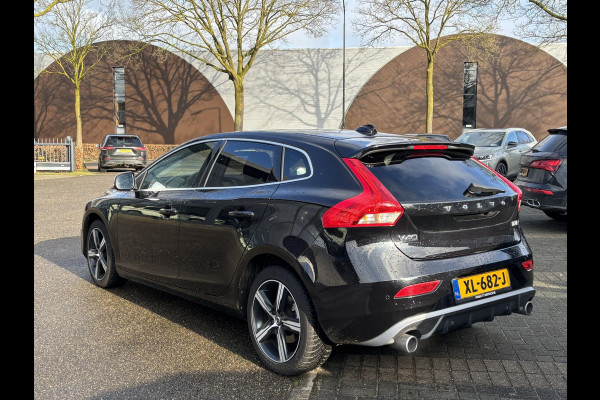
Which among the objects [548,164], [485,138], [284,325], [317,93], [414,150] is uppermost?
[317,93]

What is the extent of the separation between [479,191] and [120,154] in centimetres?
2320

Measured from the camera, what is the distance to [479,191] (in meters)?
3.83

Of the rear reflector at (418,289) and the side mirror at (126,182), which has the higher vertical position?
the side mirror at (126,182)

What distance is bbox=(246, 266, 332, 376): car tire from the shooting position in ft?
11.7

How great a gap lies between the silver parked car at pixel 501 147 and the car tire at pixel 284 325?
13.4 metres

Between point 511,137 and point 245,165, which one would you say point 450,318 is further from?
point 511,137

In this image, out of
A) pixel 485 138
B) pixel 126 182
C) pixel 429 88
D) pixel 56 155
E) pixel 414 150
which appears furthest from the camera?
pixel 429 88

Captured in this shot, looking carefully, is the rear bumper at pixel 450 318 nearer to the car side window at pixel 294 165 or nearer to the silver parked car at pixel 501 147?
the car side window at pixel 294 165

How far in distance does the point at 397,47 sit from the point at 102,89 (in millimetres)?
20563

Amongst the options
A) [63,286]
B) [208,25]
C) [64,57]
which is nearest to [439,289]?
[63,286]

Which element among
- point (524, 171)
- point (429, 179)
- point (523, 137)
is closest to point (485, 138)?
point (523, 137)

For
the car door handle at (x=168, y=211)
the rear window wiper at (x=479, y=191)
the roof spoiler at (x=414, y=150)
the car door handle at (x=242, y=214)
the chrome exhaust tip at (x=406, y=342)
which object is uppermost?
the roof spoiler at (x=414, y=150)

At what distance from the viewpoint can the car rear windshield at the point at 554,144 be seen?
892cm

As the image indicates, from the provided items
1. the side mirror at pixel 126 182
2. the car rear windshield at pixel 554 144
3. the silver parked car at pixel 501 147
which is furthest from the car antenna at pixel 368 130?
the silver parked car at pixel 501 147
